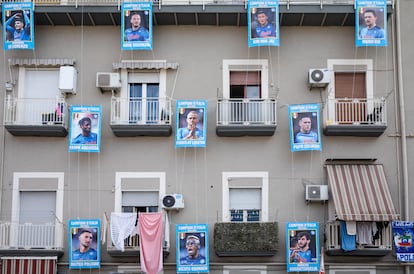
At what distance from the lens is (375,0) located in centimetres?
2114

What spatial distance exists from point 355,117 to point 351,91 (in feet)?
3.18

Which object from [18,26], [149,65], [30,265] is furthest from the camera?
[149,65]

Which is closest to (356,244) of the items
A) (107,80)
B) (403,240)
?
(403,240)

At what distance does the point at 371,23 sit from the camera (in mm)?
21016

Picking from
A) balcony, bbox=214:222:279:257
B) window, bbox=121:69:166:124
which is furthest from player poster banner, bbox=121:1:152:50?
balcony, bbox=214:222:279:257

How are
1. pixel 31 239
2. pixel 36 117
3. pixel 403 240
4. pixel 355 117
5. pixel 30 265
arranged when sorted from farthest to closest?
pixel 36 117
pixel 355 117
pixel 31 239
pixel 403 240
pixel 30 265

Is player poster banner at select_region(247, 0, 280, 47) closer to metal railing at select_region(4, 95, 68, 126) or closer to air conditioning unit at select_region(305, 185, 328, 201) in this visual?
air conditioning unit at select_region(305, 185, 328, 201)

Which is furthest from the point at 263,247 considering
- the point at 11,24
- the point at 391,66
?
the point at 11,24

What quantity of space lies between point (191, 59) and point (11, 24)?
5.18m

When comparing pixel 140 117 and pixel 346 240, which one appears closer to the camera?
pixel 346 240

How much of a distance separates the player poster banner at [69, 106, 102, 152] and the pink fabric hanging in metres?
2.44

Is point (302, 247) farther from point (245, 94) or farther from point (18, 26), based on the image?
point (18, 26)

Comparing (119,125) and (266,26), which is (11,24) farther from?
(266,26)

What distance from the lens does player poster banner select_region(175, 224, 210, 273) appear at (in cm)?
2016
